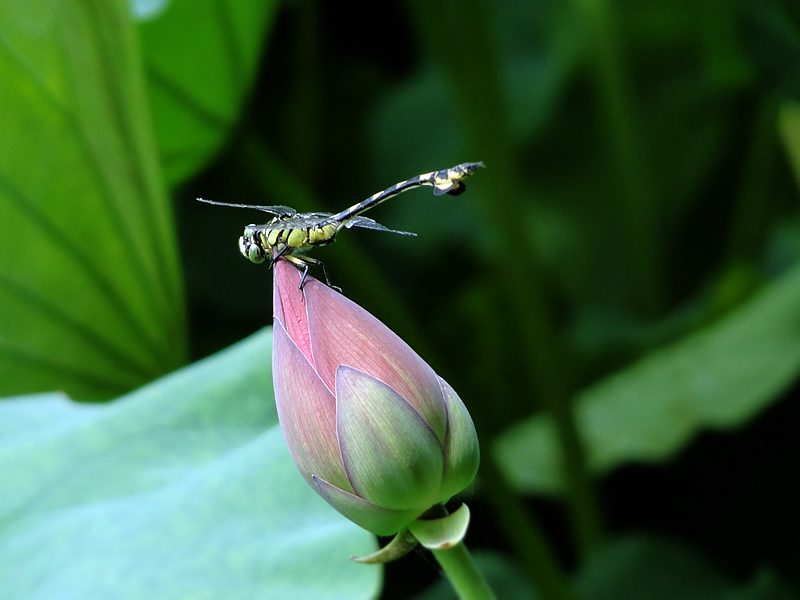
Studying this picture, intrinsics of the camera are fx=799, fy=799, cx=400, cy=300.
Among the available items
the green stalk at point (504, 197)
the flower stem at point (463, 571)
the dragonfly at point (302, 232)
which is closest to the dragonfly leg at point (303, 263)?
the dragonfly at point (302, 232)

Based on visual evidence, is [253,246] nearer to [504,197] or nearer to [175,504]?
[175,504]

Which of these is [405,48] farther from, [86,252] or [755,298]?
[86,252]

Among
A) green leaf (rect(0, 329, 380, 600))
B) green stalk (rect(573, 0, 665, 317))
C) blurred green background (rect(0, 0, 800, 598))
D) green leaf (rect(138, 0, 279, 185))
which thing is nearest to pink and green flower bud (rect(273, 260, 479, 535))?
green leaf (rect(0, 329, 380, 600))

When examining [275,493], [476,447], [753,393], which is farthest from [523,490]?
[476,447]

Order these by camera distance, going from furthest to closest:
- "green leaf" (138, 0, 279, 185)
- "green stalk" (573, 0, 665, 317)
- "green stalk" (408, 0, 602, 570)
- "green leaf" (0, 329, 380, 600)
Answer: "green stalk" (573, 0, 665, 317), "green stalk" (408, 0, 602, 570), "green leaf" (138, 0, 279, 185), "green leaf" (0, 329, 380, 600)

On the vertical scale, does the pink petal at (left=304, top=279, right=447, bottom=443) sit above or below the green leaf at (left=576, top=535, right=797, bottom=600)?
above

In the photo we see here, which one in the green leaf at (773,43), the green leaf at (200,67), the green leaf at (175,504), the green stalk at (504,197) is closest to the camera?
the green leaf at (175,504)

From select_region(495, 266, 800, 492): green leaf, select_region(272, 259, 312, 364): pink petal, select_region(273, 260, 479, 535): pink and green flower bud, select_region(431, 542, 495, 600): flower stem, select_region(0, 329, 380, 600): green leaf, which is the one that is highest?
select_region(272, 259, 312, 364): pink petal

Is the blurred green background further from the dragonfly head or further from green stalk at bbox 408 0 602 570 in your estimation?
the dragonfly head

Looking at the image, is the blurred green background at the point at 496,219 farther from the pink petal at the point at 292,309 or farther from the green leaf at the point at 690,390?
the pink petal at the point at 292,309
